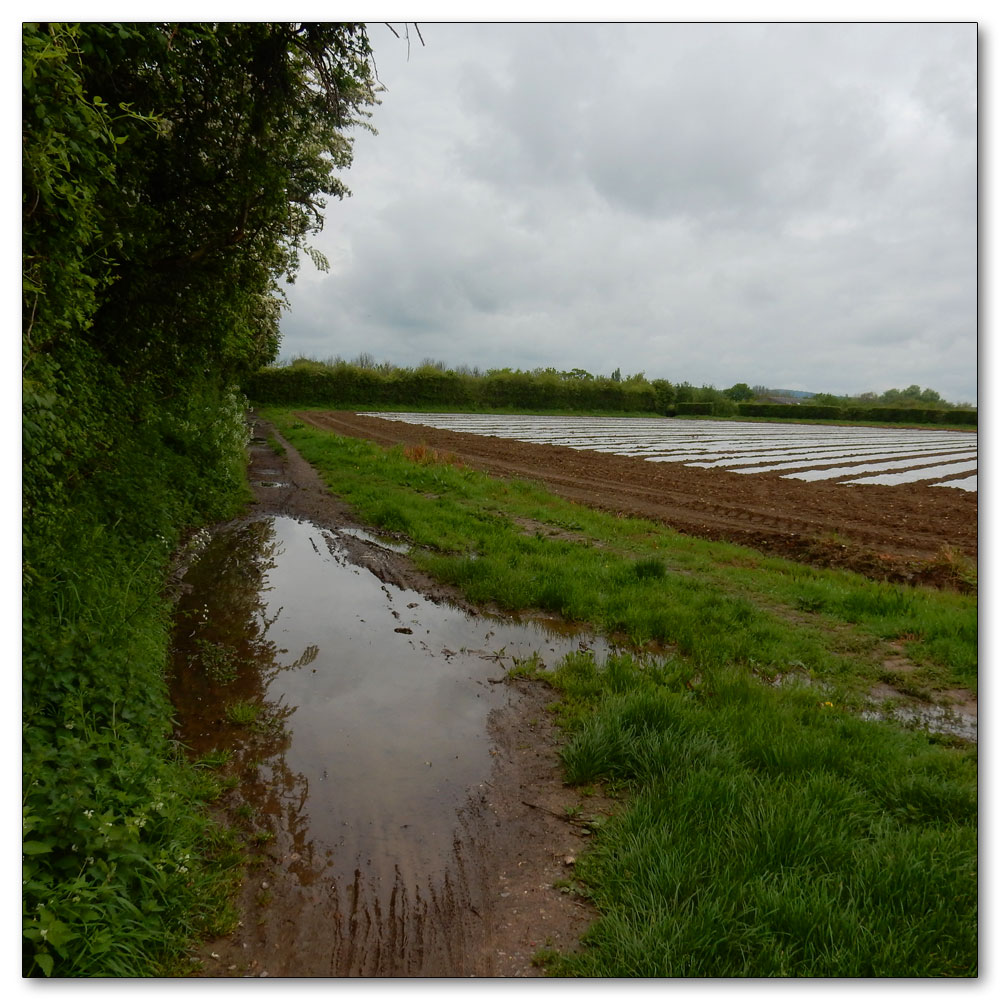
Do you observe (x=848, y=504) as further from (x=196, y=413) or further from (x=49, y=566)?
(x=49, y=566)

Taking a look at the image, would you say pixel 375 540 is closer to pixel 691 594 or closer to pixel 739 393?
pixel 691 594

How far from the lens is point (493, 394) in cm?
6144

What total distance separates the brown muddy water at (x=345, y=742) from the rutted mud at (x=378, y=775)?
1 centimetres

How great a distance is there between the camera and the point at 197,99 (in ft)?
20.0

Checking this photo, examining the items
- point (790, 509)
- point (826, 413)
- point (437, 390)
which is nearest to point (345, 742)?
point (790, 509)

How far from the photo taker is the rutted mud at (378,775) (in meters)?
2.61

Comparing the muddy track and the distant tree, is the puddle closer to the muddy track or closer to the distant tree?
the muddy track

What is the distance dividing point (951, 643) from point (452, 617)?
16.4 ft

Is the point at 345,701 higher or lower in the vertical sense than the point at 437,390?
lower

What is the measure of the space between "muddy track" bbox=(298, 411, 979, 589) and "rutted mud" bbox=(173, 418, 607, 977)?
5.72 m

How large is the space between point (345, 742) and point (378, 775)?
0.48 meters

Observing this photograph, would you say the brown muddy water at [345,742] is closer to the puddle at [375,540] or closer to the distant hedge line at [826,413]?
the puddle at [375,540]

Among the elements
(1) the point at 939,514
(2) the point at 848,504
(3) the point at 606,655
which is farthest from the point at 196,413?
(1) the point at 939,514

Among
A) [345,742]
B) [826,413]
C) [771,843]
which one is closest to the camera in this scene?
[771,843]
